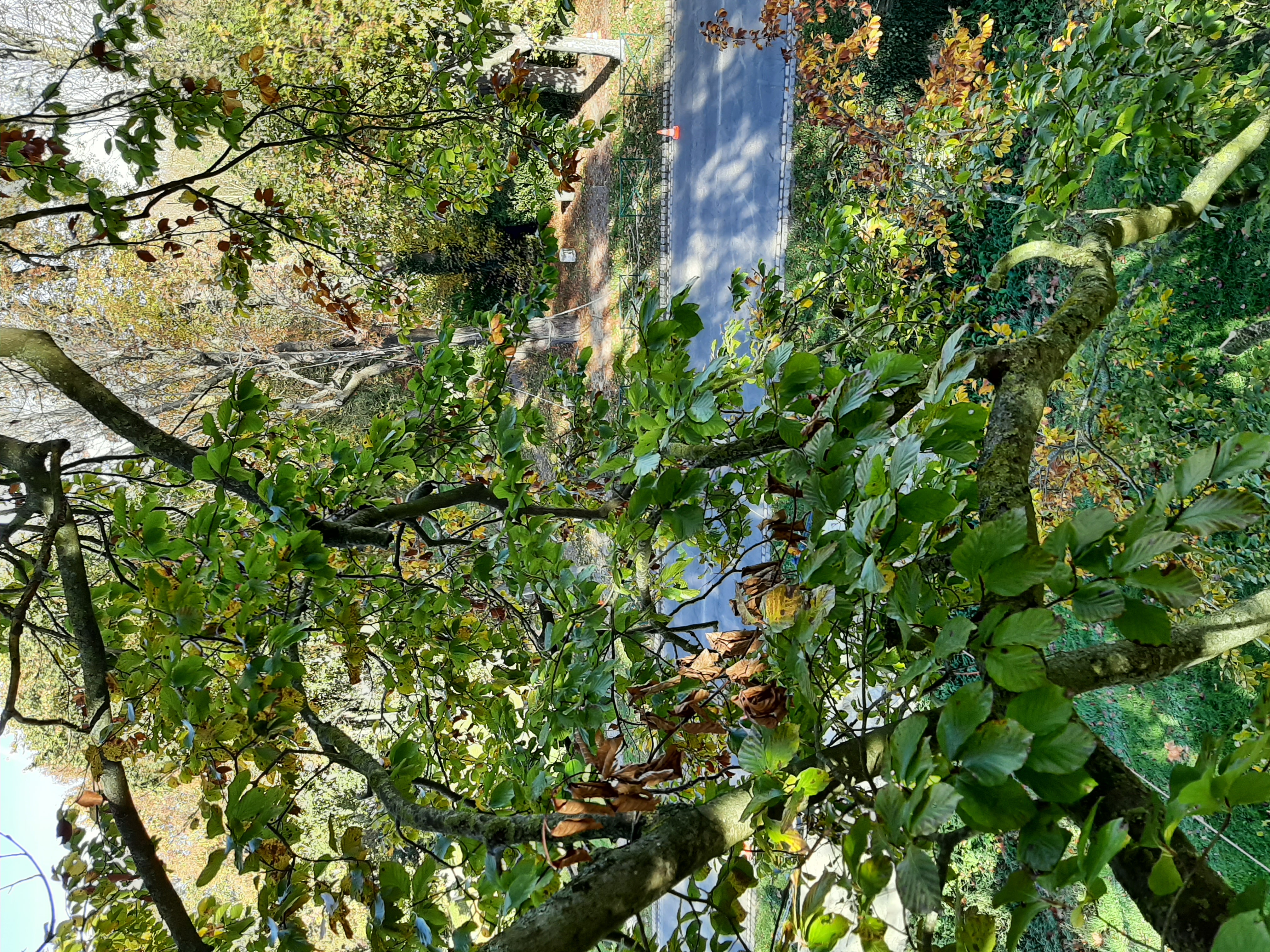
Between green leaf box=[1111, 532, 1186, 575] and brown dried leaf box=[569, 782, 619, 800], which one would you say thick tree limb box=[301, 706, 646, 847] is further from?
green leaf box=[1111, 532, 1186, 575]

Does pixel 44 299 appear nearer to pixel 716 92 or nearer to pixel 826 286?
pixel 716 92

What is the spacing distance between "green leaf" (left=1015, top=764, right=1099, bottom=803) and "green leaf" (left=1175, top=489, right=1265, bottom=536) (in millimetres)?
325

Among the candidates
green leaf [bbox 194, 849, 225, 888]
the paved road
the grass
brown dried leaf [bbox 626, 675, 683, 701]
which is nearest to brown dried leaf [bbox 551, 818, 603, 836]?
brown dried leaf [bbox 626, 675, 683, 701]

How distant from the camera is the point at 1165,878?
0.78 metres

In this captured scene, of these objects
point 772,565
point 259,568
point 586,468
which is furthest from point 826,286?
point 259,568

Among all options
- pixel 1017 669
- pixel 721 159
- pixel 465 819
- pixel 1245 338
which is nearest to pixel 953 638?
pixel 1017 669

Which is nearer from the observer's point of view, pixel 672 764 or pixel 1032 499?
pixel 672 764

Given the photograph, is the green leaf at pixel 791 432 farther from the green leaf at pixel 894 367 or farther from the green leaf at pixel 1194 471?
the green leaf at pixel 1194 471

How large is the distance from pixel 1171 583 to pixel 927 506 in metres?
0.29

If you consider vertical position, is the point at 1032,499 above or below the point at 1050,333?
below

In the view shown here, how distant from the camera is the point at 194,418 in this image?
34.8 feet

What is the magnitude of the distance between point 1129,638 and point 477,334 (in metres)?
11.2

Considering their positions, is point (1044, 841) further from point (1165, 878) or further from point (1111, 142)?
point (1111, 142)

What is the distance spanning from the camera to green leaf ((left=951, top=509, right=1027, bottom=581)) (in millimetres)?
890
